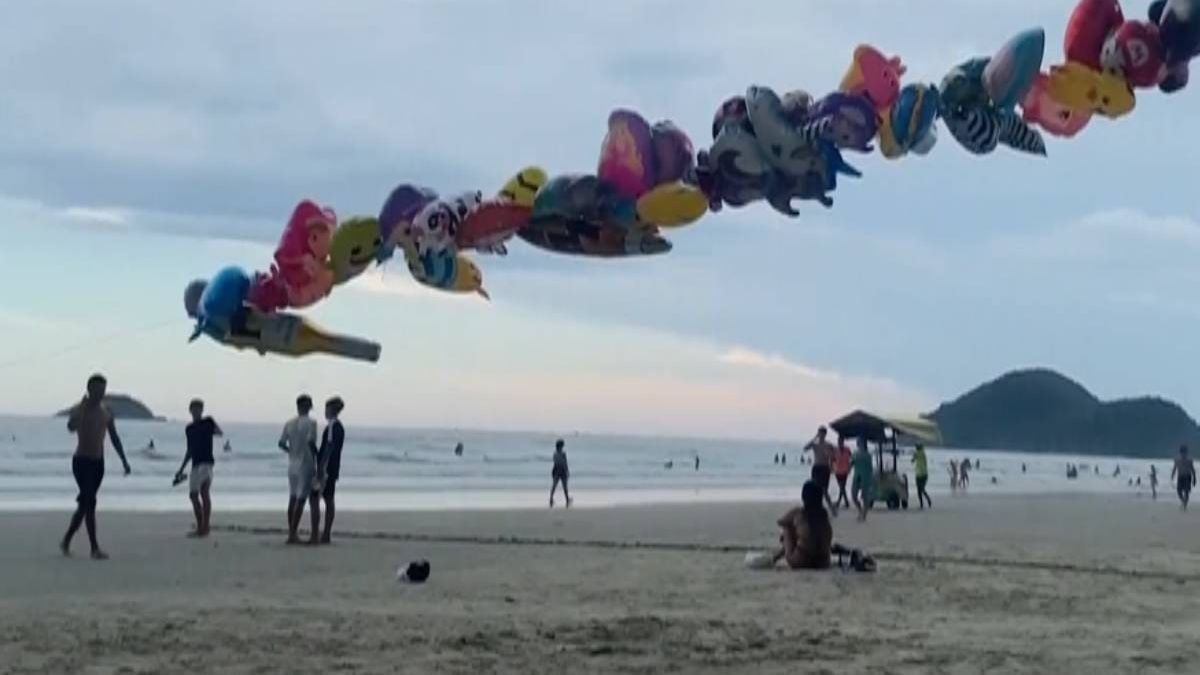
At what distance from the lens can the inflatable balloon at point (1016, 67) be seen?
856 centimetres

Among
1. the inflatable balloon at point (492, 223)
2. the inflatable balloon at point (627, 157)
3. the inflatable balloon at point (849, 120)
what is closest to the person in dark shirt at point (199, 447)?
the inflatable balloon at point (492, 223)

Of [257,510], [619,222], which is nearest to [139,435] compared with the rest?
[257,510]

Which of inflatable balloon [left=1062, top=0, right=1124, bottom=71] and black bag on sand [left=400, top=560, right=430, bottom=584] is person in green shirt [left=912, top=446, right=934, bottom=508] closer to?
black bag on sand [left=400, top=560, right=430, bottom=584]

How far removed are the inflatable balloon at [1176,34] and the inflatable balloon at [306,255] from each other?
4.86m

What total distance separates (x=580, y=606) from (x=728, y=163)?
3.27m

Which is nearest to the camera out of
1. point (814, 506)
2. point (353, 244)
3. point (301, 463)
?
point (353, 244)

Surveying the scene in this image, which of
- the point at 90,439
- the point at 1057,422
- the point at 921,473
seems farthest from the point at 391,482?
the point at 1057,422

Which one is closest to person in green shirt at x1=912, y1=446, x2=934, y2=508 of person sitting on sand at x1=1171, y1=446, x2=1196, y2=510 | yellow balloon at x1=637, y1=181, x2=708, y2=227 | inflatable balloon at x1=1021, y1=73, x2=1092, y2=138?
person sitting on sand at x1=1171, y1=446, x2=1196, y2=510

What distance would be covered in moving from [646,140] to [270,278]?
264cm

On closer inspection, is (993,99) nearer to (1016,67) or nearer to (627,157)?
(1016,67)

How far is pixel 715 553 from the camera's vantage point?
50.9 feet

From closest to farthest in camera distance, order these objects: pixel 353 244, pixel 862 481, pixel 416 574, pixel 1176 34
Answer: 1. pixel 1176 34
2. pixel 353 244
3. pixel 416 574
4. pixel 862 481

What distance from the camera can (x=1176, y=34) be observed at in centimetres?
816

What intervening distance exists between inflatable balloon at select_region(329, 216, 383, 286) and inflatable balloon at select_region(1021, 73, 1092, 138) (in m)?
3.88
